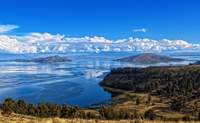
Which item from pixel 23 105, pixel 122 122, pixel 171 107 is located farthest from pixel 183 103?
pixel 122 122

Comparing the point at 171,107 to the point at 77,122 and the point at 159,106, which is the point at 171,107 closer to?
the point at 159,106

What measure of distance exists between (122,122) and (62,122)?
4893 mm

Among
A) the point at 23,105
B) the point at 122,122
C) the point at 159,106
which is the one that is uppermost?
the point at 122,122

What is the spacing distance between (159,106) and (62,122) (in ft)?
559

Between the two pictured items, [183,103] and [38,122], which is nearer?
[38,122]

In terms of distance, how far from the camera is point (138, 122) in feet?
85.9

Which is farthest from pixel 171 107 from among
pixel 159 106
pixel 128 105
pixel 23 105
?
pixel 23 105

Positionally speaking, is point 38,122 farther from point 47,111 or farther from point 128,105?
point 128,105

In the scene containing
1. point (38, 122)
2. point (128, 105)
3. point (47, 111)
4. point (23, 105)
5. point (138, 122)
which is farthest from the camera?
point (128, 105)

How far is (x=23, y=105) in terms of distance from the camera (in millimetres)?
113562

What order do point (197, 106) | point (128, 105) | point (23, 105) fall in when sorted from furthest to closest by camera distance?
point (128, 105)
point (197, 106)
point (23, 105)

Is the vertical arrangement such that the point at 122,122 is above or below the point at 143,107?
above

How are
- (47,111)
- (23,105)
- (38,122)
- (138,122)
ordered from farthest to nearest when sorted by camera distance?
(23,105) < (47,111) < (138,122) < (38,122)

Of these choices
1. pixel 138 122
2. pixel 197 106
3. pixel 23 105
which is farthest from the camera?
pixel 197 106
